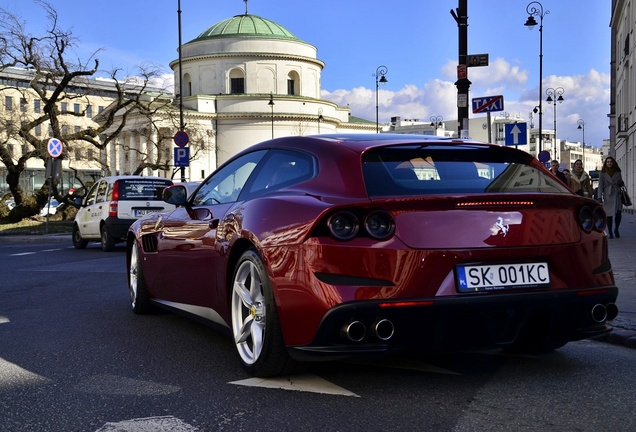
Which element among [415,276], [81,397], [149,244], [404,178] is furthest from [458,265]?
[149,244]

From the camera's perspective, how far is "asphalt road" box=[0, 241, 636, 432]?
381 centimetres

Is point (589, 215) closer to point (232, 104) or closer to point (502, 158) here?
point (502, 158)

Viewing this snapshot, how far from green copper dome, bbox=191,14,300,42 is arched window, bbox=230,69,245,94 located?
4432 mm

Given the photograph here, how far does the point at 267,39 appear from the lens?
314ft

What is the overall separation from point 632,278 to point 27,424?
8.22 metres

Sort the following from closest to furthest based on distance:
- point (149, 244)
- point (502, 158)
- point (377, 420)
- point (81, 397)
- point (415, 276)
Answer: point (377, 420) < point (415, 276) < point (81, 397) < point (502, 158) < point (149, 244)

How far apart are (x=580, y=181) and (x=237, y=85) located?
8169 centimetres

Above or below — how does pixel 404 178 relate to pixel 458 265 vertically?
above

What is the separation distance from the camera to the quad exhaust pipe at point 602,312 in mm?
4512

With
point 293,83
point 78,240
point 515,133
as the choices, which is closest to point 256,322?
point 515,133

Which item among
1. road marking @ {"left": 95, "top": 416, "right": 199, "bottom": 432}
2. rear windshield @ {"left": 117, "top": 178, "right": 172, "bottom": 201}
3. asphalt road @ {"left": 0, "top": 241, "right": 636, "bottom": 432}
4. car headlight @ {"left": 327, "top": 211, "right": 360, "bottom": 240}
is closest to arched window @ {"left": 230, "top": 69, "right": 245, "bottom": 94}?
rear windshield @ {"left": 117, "top": 178, "right": 172, "bottom": 201}

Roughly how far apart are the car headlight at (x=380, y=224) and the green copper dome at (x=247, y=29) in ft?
309

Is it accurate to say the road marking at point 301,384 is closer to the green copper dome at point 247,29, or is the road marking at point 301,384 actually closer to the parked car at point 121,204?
the parked car at point 121,204

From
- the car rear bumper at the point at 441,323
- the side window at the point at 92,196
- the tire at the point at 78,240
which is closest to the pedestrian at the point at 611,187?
the side window at the point at 92,196
